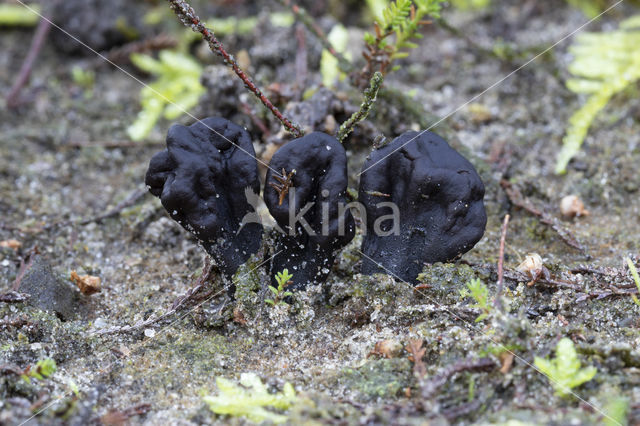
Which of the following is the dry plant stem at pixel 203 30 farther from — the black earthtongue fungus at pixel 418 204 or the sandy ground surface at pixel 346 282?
the sandy ground surface at pixel 346 282

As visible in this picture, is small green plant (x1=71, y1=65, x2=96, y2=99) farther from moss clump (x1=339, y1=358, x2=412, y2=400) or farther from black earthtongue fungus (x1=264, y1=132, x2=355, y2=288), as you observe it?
moss clump (x1=339, y1=358, x2=412, y2=400)

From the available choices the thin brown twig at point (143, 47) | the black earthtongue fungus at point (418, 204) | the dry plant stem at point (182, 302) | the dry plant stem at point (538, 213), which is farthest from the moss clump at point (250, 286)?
the thin brown twig at point (143, 47)

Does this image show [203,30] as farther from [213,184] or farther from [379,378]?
[379,378]

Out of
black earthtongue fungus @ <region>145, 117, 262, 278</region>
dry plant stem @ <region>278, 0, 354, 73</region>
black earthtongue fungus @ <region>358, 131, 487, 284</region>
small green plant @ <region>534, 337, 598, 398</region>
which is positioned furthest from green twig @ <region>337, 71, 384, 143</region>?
small green plant @ <region>534, 337, 598, 398</region>

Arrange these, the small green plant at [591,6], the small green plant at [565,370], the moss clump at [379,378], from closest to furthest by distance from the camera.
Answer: the small green plant at [565,370]
the moss clump at [379,378]
the small green plant at [591,6]

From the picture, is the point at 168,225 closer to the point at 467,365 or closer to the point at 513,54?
the point at 467,365

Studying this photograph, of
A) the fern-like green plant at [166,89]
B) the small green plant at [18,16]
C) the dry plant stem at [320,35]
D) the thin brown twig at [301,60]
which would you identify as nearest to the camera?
the dry plant stem at [320,35]
